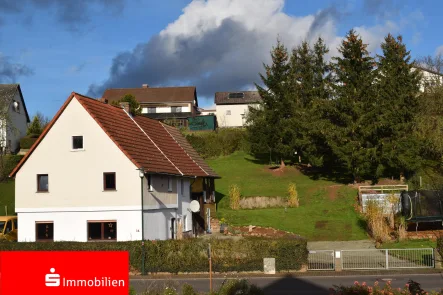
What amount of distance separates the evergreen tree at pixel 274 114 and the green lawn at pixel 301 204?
2.93 meters

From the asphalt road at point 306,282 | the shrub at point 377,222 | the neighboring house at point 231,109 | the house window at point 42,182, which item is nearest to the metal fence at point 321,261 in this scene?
the asphalt road at point 306,282

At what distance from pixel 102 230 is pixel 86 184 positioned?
287 centimetres

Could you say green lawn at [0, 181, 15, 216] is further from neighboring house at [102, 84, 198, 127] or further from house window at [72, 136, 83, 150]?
neighboring house at [102, 84, 198, 127]

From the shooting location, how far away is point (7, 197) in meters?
54.1

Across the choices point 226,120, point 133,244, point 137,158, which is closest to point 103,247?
point 133,244

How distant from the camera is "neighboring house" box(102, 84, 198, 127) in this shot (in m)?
94.2

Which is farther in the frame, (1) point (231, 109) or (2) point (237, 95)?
(2) point (237, 95)

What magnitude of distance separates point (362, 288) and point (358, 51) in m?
41.8

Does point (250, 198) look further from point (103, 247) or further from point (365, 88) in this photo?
point (103, 247)

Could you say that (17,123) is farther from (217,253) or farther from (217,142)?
(217,253)

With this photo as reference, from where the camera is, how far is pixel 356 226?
131 feet

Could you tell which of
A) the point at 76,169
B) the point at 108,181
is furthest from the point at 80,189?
the point at 108,181

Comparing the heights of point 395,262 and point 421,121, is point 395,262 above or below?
below

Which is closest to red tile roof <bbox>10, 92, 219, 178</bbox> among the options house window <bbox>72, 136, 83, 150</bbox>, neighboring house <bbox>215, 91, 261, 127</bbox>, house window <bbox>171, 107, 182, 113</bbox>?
house window <bbox>72, 136, 83, 150</bbox>
